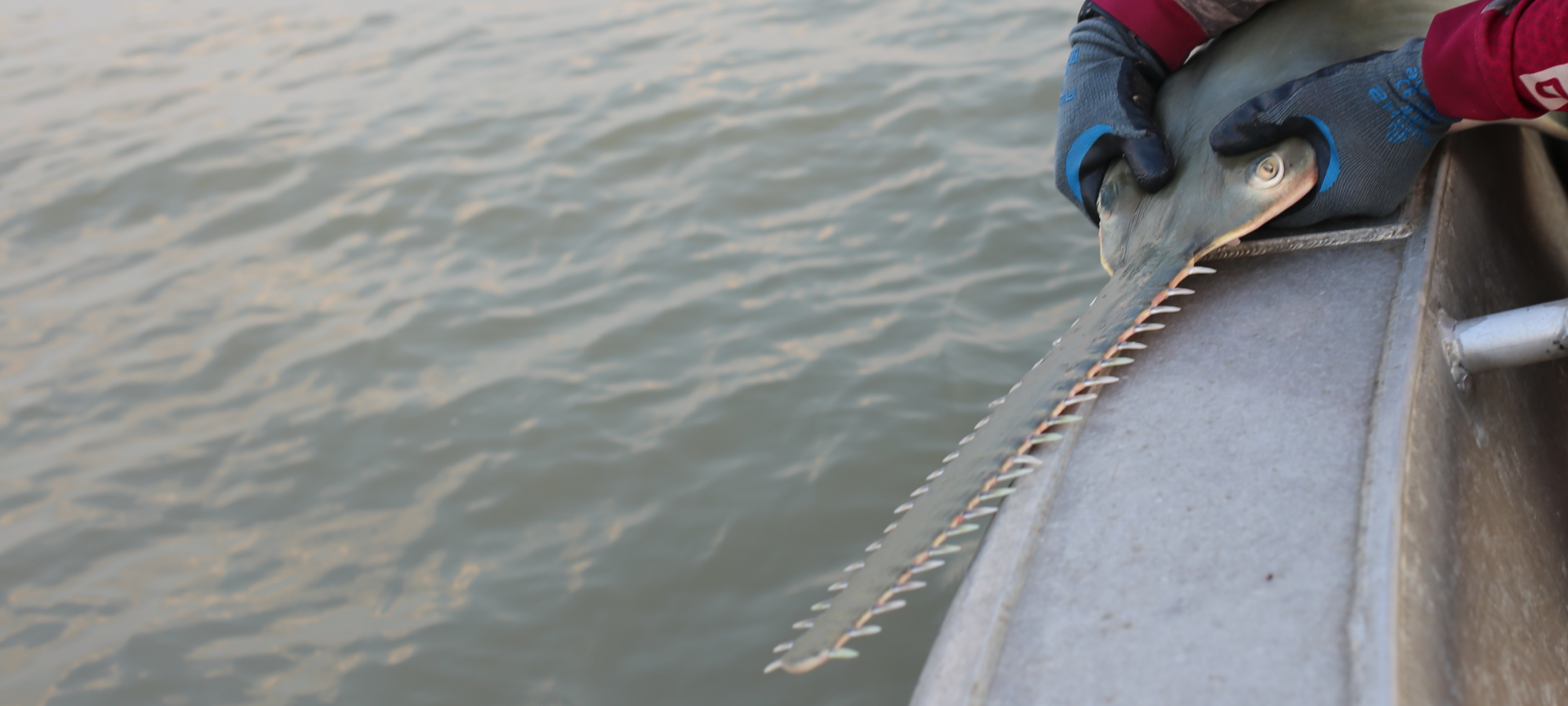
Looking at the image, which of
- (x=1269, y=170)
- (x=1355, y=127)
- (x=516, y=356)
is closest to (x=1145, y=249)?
(x=1269, y=170)

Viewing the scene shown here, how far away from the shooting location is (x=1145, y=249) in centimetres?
150

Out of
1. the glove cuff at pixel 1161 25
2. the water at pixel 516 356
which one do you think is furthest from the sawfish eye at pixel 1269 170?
the water at pixel 516 356

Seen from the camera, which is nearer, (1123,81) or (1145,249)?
(1145,249)

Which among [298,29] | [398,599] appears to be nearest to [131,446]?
[398,599]

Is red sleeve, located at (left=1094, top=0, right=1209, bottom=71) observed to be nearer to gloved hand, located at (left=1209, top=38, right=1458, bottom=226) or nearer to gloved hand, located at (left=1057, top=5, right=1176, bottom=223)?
gloved hand, located at (left=1057, top=5, right=1176, bottom=223)

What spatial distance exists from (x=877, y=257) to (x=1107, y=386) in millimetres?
2060

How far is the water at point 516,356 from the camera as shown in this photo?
222cm

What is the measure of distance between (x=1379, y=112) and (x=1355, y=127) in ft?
0.13

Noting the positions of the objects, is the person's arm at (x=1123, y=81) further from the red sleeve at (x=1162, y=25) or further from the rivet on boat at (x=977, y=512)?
the rivet on boat at (x=977, y=512)

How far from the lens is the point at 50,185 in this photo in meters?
4.53

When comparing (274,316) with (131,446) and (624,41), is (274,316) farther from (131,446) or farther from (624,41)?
(624,41)

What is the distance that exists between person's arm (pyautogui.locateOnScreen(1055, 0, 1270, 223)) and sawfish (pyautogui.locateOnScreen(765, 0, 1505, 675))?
31 mm

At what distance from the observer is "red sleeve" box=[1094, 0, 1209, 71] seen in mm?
1764

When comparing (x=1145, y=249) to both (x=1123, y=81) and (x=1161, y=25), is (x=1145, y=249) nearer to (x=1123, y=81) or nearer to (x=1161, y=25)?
(x=1123, y=81)
